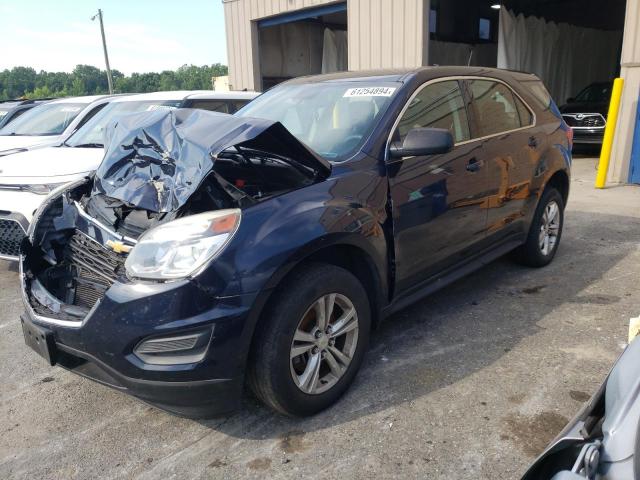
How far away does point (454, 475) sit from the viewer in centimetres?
225

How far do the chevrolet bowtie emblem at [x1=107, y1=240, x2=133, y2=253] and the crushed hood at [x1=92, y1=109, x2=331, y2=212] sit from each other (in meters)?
0.20

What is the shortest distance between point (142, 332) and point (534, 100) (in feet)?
12.3

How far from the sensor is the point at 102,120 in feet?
20.6

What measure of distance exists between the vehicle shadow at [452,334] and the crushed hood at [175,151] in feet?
3.92

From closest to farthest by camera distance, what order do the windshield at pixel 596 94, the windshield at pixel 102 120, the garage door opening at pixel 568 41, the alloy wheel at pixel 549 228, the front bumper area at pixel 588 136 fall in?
the alloy wheel at pixel 549 228
the windshield at pixel 102 120
the front bumper area at pixel 588 136
the windshield at pixel 596 94
the garage door opening at pixel 568 41

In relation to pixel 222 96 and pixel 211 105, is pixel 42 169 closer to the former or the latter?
pixel 211 105

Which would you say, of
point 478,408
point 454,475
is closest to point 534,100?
point 478,408

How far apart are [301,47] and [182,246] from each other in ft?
49.8

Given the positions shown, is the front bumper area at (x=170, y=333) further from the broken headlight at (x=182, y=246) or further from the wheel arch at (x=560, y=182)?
the wheel arch at (x=560, y=182)

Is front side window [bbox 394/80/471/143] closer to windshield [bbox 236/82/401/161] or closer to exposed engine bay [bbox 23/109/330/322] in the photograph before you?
windshield [bbox 236/82/401/161]

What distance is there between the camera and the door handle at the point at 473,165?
3.52 meters

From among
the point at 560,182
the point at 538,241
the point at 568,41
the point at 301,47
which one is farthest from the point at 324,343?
the point at 568,41

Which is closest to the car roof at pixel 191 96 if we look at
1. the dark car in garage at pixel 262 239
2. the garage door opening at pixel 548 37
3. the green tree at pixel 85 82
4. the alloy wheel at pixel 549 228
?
the dark car in garage at pixel 262 239

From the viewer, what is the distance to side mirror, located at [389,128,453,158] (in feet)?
9.35
